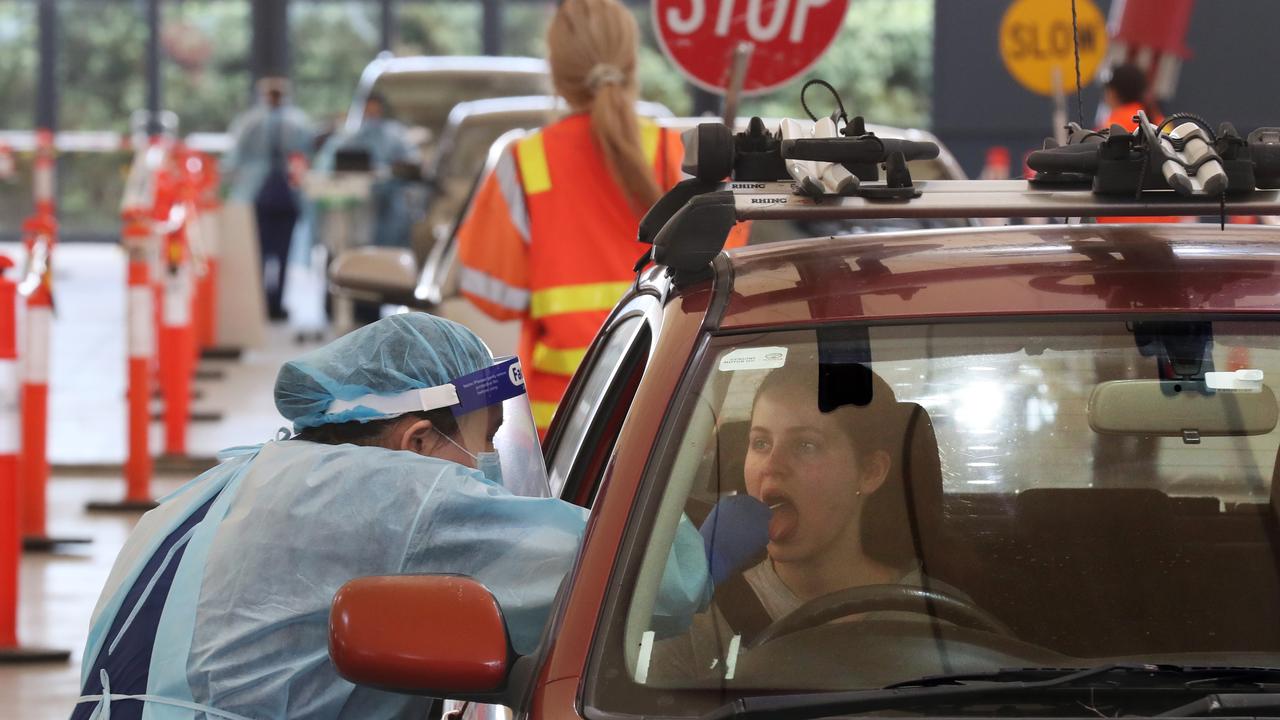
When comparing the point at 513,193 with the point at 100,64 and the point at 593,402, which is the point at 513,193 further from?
the point at 100,64

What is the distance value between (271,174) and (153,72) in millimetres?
11245

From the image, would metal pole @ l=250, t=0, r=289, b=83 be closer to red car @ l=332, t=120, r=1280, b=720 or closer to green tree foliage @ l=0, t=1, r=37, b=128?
green tree foliage @ l=0, t=1, r=37, b=128

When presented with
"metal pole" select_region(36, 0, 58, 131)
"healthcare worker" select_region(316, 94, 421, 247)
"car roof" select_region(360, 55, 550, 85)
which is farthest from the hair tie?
"metal pole" select_region(36, 0, 58, 131)

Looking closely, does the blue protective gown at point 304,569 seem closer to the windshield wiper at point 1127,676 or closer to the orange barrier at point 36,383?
the windshield wiper at point 1127,676

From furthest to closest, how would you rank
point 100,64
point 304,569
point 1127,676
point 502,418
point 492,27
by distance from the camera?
point 100,64, point 492,27, point 502,418, point 304,569, point 1127,676

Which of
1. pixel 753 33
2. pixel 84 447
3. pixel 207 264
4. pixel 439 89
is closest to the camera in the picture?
pixel 753 33

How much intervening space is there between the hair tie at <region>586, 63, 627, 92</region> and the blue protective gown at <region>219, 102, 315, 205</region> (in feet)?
43.4

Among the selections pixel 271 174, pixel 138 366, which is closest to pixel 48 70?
pixel 271 174

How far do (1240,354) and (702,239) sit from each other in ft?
2.41

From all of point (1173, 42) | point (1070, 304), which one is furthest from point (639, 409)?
point (1173, 42)

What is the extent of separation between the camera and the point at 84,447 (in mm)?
11359

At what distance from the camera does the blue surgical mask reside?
3111 millimetres

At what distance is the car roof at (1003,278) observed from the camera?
2670mm

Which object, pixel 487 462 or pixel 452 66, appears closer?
pixel 487 462
